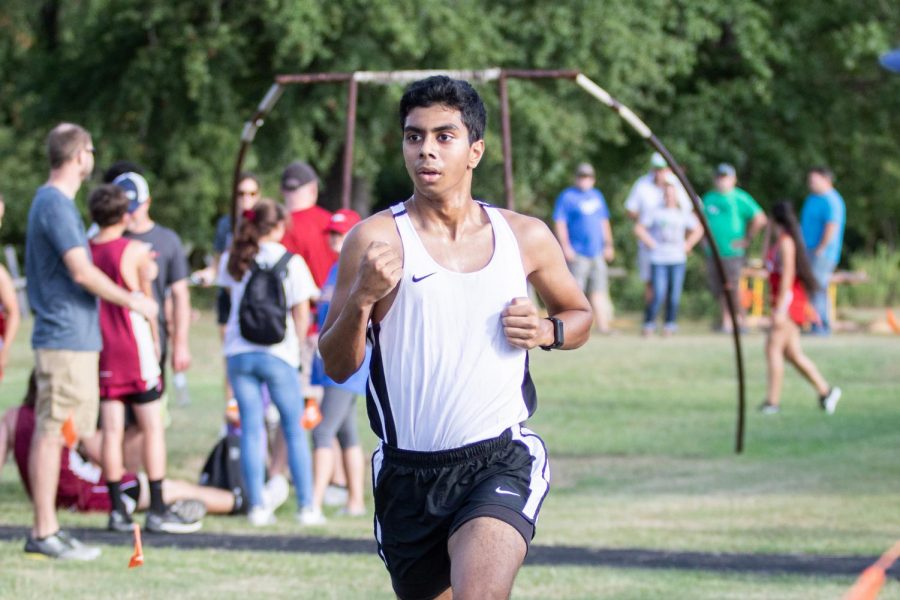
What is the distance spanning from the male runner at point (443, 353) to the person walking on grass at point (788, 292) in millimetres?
9269

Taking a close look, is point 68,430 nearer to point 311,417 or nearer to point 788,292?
point 311,417

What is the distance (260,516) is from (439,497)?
4669 millimetres

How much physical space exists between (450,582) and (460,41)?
20.8 meters

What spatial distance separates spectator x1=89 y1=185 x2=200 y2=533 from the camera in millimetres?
8641

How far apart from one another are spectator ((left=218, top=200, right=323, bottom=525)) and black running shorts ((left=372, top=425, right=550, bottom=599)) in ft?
14.0

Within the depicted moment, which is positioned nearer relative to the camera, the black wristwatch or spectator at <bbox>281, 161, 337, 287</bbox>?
the black wristwatch

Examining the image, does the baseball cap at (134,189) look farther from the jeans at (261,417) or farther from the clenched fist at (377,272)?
the clenched fist at (377,272)

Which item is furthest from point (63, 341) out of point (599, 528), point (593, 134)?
point (593, 134)

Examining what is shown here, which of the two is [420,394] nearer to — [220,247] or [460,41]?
[220,247]

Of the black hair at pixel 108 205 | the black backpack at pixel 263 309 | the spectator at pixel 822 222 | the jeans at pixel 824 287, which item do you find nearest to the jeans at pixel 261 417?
the black backpack at pixel 263 309

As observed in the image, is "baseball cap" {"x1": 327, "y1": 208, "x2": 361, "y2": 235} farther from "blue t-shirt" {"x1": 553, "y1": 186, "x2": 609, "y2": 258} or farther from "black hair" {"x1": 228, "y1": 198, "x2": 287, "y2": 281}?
"blue t-shirt" {"x1": 553, "y1": 186, "x2": 609, "y2": 258}

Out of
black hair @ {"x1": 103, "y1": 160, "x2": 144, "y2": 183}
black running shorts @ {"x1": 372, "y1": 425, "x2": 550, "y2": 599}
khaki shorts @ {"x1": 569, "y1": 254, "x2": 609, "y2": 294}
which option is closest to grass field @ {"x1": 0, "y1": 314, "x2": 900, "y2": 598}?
khaki shorts @ {"x1": 569, "y1": 254, "x2": 609, "y2": 294}

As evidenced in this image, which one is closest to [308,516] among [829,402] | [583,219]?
[829,402]

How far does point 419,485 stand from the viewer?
15.6 feet
